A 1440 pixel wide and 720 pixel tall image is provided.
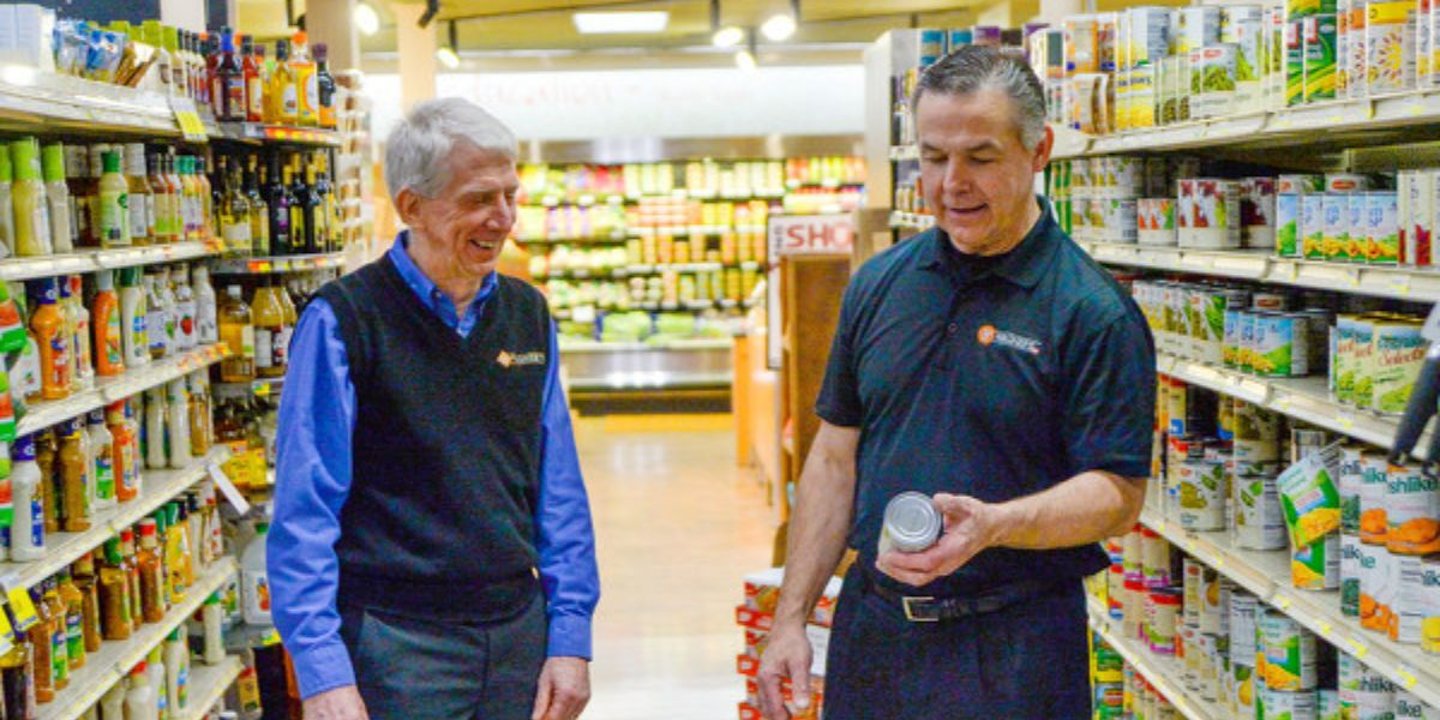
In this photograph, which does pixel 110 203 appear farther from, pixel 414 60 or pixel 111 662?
pixel 414 60

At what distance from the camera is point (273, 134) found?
5.28 meters

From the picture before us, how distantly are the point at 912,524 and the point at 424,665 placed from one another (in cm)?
83

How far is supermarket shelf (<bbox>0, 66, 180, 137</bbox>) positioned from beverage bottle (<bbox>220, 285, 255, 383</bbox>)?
37.5 inches

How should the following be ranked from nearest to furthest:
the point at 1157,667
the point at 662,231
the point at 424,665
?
1. the point at 424,665
2. the point at 1157,667
3. the point at 662,231

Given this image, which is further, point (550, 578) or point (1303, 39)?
point (1303, 39)

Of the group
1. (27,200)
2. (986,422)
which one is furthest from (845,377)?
(27,200)

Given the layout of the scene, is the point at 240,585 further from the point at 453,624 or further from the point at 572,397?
the point at 572,397

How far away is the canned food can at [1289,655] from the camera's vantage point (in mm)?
3465

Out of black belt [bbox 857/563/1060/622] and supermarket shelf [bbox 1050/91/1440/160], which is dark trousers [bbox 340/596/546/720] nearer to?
black belt [bbox 857/563/1060/622]

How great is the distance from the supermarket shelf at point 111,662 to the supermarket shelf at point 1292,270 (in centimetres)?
264

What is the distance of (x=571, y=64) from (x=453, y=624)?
12.4m

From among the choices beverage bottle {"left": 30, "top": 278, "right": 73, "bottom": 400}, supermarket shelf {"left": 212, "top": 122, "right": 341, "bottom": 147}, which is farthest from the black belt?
supermarket shelf {"left": 212, "top": 122, "right": 341, "bottom": 147}

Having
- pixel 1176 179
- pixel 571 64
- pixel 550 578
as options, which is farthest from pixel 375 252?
pixel 571 64

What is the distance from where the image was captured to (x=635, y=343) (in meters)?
14.4
